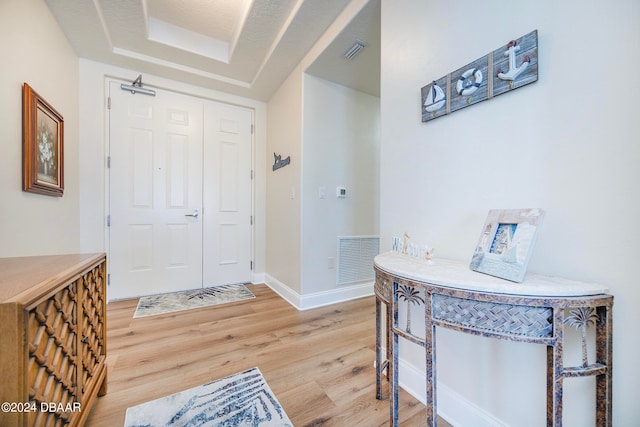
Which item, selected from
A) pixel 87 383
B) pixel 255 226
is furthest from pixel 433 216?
pixel 255 226

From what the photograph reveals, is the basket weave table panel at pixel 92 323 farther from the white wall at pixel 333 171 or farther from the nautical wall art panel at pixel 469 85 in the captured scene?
the nautical wall art panel at pixel 469 85

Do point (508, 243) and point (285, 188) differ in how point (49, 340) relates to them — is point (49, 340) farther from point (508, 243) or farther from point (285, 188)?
point (285, 188)

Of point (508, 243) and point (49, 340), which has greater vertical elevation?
point (508, 243)

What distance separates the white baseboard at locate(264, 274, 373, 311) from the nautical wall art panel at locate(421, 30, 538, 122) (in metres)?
1.93

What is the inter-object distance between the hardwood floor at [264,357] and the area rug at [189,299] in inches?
4.5

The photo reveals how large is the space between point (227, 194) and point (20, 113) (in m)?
1.82

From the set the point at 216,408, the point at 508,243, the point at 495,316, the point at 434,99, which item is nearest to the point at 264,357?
the point at 216,408

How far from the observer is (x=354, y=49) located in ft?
6.81

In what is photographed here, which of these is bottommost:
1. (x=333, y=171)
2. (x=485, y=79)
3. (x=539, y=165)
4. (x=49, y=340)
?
(x=49, y=340)

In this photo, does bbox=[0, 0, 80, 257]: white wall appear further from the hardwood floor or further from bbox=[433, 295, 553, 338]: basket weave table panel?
bbox=[433, 295, 553, 338]: basket weave table panel

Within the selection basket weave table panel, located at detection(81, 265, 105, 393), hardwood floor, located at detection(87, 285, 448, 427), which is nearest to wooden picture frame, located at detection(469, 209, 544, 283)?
hardwood floor, located at detection(87, 285, 448, 427)

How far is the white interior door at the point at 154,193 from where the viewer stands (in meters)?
2.64

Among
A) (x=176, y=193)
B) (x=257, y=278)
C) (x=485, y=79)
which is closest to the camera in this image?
(x=485, y=79)

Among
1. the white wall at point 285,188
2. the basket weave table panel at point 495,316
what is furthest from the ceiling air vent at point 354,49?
the basket weave table panel at point 495,316
